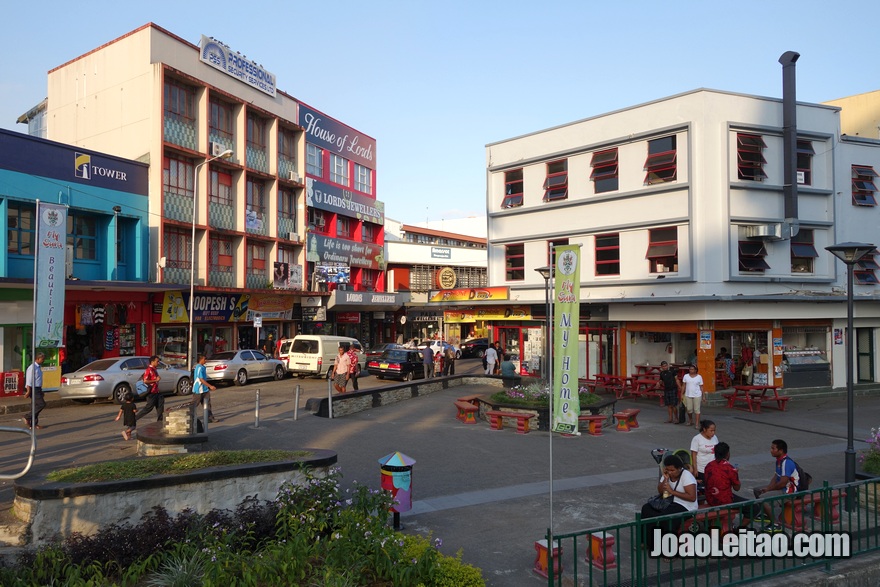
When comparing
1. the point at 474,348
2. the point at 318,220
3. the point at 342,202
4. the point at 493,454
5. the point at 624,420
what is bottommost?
the point at 493,454

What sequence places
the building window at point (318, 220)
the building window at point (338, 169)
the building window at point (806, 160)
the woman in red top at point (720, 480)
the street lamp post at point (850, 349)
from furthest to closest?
the building window at point (338, 169), the building window at point (318, 220), the building window at point (806, 160), the street lamp post at point (850, 349), the woman in red top at point (720, 480)

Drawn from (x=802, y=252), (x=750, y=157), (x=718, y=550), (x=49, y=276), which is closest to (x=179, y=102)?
(x=49, y=276)

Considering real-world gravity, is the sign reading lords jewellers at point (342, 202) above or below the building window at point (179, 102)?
below

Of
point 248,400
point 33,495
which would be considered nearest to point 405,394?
point 248,400

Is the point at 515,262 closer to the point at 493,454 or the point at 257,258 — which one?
the point at 257,258

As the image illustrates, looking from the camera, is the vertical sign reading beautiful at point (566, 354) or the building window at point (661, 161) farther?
the building window at point (661, 161)

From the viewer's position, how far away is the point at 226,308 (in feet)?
105

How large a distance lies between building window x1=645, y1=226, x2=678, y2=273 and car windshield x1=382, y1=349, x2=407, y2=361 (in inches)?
436

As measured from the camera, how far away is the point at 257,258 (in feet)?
115

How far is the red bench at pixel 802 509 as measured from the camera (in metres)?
7.59

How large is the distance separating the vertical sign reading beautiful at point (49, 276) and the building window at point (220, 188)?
21.7m

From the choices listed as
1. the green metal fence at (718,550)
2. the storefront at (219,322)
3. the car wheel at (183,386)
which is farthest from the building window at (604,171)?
the green metal fence at (718,550)

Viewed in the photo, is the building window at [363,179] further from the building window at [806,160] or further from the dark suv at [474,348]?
the building window at [806,160]

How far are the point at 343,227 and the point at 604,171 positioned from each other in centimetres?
2255
